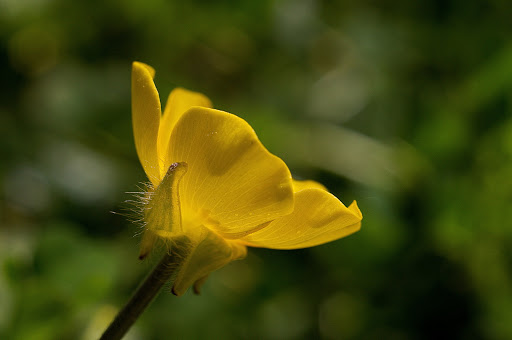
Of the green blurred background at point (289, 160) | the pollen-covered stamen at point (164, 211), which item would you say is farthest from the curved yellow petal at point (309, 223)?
the green blurred background at point (289, 160)

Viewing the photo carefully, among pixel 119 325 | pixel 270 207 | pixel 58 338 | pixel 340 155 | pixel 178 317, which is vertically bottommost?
pixel 178 317

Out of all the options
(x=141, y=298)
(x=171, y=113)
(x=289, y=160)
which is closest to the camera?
(x=141, y=298)

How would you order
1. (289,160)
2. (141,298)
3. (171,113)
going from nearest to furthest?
(141,298), (171,113), (289,160)

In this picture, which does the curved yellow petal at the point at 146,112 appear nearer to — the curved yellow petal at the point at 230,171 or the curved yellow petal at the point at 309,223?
the curved yellow petal at the point at 230,171

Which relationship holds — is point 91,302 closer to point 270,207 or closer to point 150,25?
point 270,207

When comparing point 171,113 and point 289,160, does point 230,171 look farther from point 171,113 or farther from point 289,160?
point 289,160

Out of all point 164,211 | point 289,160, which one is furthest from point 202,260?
point 289,160

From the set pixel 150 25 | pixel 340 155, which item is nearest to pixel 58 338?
pixel 340 155
